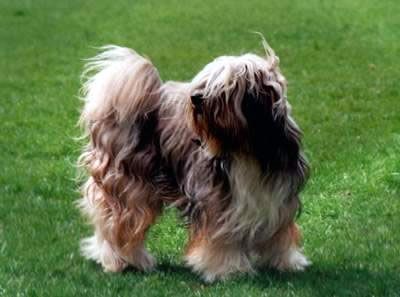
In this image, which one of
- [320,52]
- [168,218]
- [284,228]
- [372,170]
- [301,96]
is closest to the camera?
[284,228]

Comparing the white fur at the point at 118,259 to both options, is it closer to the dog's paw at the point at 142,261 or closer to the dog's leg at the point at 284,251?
the dog's paw at the point at 142,261

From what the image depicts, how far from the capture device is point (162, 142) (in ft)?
23.3

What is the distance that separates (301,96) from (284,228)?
7708 mm

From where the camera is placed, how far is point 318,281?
7020 millimetres

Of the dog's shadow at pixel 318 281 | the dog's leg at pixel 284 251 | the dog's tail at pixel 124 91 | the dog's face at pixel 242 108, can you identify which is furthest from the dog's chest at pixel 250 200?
the dog's tail at pixel 124 91

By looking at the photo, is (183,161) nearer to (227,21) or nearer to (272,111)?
(272,111)

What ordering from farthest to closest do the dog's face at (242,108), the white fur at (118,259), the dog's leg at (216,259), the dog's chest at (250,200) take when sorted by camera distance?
the white fur at (118,259) → the dog's leg at (216,259) → the dog's chest at (250,200) → the dog's face at (242,108)

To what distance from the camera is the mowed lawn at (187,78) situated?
23.6 feet

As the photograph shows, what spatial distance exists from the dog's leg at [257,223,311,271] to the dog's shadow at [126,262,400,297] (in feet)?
0.20

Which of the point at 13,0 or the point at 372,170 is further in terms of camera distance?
the point at 13,0

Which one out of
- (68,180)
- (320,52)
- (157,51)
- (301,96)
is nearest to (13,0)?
(157,51)

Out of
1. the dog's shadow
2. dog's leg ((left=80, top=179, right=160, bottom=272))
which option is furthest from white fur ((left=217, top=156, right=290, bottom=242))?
dog's leg ((left=80, top=179, right=160, bottom=272))

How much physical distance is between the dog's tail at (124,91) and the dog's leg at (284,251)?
120 cm

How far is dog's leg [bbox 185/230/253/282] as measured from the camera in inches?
275
